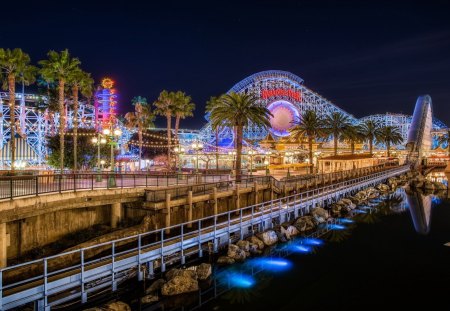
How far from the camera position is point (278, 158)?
75.9m

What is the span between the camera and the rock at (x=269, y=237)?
24500 mm

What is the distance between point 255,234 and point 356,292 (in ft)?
30.0

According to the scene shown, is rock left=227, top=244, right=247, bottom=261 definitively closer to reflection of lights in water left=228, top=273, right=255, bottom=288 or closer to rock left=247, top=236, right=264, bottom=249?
reflection of lights in water left=228, top=273, right=255, bottom=288

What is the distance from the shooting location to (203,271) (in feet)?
60.7

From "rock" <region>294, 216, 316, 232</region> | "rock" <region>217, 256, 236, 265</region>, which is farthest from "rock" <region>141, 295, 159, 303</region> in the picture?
"rock" <region>294, 216, 316, 232</region>

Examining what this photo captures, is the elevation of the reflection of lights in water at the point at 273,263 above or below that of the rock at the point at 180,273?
below

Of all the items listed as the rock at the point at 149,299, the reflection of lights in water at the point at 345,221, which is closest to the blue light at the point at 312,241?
the reflection of lights in water at the point at 345,221

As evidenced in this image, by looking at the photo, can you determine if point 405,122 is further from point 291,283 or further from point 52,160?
point 291,283

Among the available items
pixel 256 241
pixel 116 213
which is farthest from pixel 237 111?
pixel 116 213

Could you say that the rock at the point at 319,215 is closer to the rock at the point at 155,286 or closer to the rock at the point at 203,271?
the rock at the point at 203,271

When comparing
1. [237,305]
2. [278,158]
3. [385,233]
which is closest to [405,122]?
[278,158]

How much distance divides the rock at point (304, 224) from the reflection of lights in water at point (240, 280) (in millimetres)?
10692

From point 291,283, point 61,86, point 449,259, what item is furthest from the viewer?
point 61,86

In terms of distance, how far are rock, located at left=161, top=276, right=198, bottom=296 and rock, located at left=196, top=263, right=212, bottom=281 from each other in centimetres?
117
